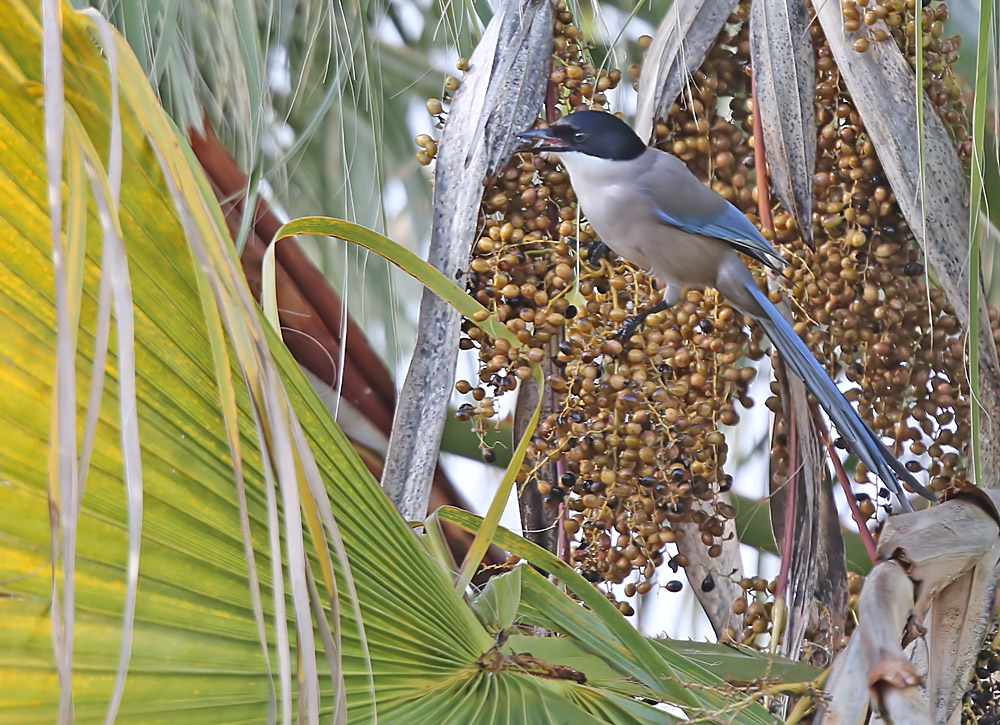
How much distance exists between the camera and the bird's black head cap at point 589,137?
41.4 inches

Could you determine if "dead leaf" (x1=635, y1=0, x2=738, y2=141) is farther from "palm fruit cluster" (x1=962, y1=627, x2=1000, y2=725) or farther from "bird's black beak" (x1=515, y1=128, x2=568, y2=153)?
"palm fruit cluster" (x1=962, y1=627, x2=1000, y2=725)

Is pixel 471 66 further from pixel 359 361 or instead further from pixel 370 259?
pixel 370 259

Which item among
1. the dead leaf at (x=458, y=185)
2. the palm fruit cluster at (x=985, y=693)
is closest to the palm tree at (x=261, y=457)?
the dead leaf at (x=458, y=185)

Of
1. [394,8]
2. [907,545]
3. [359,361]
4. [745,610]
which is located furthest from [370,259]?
[907,545]

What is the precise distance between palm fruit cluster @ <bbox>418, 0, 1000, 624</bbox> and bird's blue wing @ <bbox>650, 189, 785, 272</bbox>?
25 mm

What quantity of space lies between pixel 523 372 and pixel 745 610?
1.03 ft

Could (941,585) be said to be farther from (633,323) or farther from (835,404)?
(633,323)

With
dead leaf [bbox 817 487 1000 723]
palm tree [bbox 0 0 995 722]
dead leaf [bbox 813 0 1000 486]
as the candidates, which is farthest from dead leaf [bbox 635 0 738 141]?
dead leaf [bbox 817 487 1000 723]

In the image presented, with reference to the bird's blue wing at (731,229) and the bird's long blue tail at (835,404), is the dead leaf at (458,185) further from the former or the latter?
the bird's long blue tail at (835,404)

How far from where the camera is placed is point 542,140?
108 centimetres

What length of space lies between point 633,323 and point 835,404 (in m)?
0.19

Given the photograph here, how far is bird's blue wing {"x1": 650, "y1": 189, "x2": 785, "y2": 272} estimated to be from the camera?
1.04m

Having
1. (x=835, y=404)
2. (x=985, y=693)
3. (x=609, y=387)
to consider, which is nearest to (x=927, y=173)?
(x=835, y=404)

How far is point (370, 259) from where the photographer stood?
176cm
